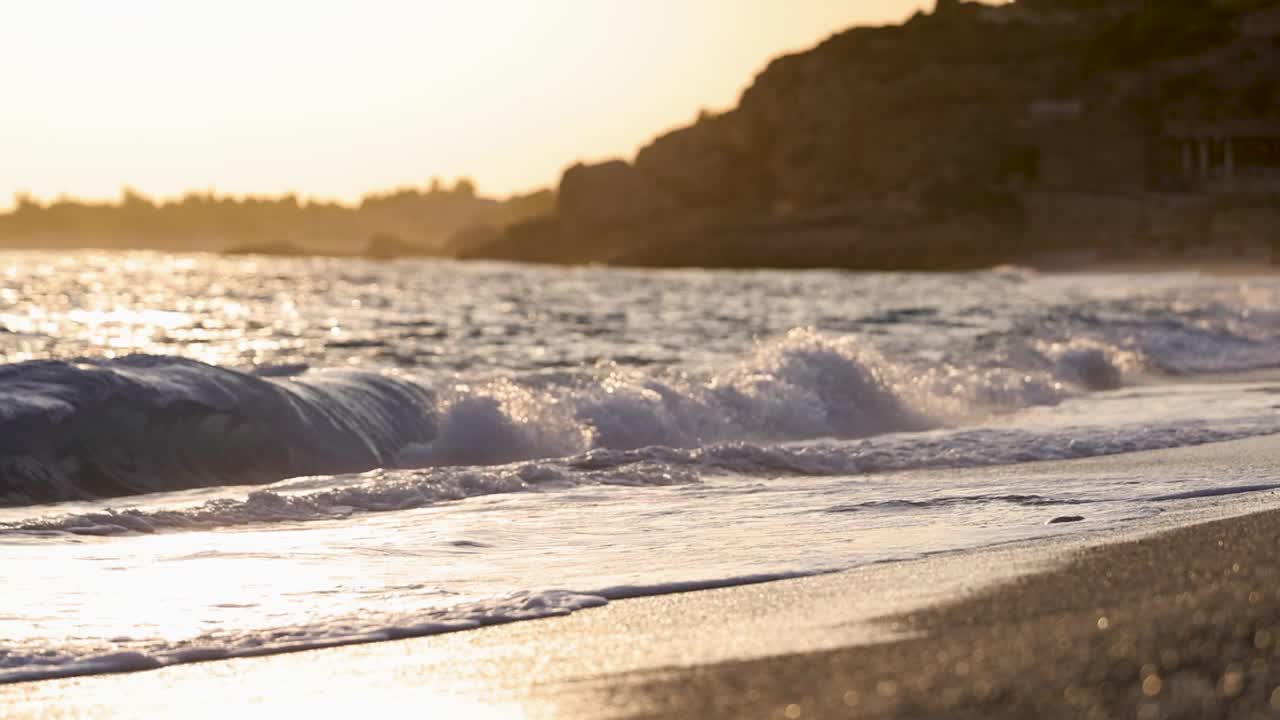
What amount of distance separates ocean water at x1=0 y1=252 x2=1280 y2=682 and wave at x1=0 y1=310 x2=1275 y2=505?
0.09ft

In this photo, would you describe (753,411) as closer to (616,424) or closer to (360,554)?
(616,424)

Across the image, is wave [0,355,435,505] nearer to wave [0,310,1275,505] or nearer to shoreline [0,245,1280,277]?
wave [0,310,1275,505]

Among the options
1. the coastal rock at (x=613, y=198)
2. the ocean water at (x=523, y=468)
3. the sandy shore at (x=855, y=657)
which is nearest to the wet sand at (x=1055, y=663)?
the sandy shore at (x=855, y=657)

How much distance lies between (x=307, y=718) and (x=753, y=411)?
31.4 feet

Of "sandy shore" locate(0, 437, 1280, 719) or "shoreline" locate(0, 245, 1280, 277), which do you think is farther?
"shoreline" locate(0, 245, 1280, 277)

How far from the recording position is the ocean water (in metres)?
6.36

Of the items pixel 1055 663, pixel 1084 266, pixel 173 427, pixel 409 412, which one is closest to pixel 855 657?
pixel 1055 663

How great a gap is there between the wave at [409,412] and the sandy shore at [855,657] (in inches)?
209

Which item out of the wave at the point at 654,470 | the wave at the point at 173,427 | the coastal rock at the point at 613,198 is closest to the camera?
the wave at the point at 654,470

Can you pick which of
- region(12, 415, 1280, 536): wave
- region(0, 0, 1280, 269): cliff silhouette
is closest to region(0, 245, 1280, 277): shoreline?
region(0, 0, 1280, 269): cliff silhouette

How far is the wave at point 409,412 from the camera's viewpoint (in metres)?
10.9

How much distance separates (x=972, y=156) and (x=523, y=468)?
313 feet

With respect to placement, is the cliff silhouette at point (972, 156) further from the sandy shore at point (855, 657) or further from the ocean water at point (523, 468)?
the sandy shore at point (855, 657)

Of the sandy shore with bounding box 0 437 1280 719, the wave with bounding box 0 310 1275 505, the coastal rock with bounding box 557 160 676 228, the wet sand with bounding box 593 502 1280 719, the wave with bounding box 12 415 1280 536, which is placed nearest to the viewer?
the wet sand with bounding box 593 502 1280 719
